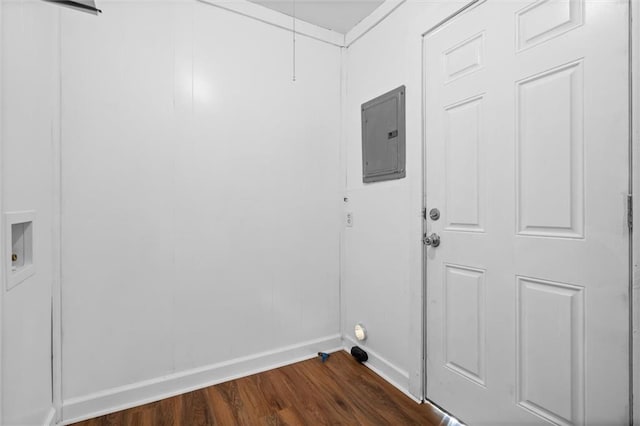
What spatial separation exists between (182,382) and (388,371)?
1270 millimetres

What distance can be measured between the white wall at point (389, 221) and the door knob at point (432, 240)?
38mm

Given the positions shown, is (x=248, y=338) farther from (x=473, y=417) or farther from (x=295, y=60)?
(x=295, y=60)

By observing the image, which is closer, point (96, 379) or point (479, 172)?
point (479, 172)

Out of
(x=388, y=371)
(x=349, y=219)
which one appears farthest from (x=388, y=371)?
(x=349, y=219)

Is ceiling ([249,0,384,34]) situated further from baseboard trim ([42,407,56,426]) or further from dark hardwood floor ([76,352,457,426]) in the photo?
baseboard trim ([42,407,56,426])

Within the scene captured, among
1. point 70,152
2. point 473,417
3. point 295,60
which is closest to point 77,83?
point 70,152

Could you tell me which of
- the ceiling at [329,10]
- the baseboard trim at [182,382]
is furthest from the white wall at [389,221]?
the baseboard trim at [182,382]

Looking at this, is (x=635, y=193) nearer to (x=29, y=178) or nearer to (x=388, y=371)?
(x=388, y=371)

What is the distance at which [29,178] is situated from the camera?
3.98 ft

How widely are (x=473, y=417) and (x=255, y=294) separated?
1.39 meters

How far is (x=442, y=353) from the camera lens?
161cm

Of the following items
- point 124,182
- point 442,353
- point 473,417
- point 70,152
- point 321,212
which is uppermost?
point 70,152

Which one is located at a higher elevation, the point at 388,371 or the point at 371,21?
the point at 371,21

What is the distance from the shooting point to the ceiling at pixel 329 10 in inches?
78.8
